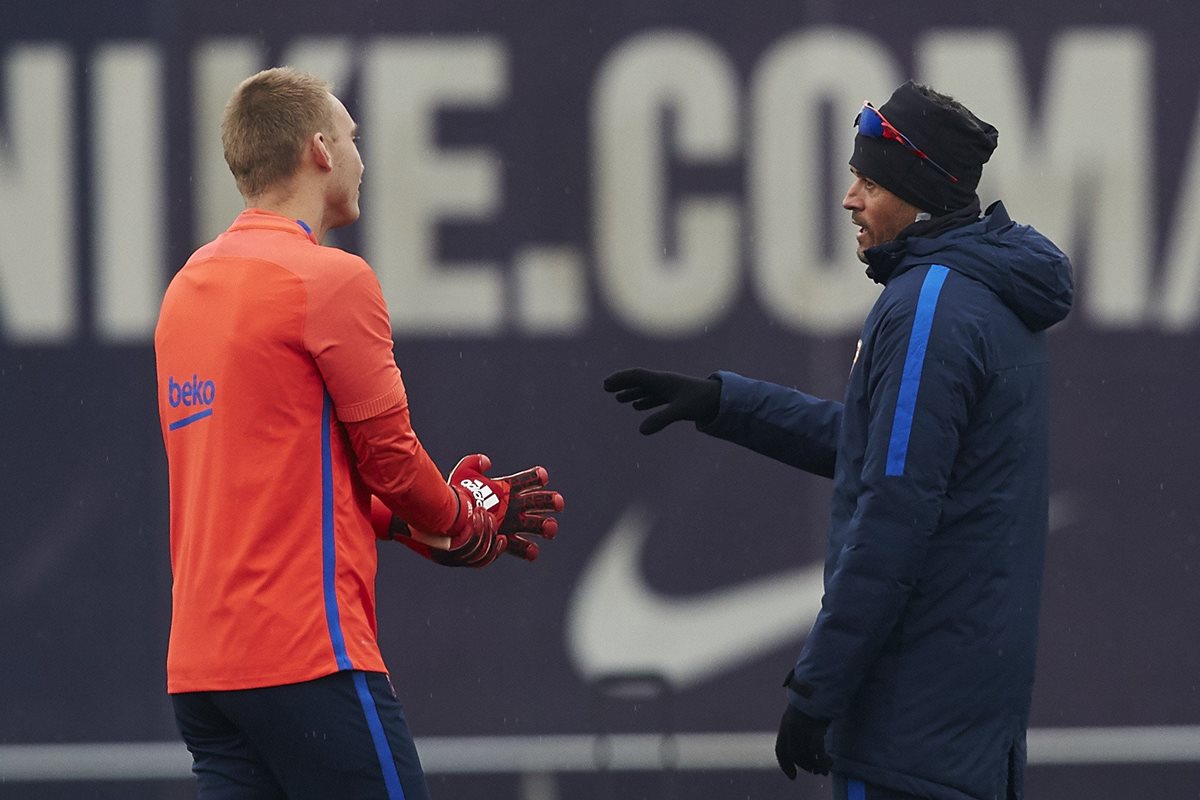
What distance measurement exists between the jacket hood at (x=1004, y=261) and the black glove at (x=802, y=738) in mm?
784

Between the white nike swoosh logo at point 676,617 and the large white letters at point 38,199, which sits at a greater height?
the large white letters at point 38,199

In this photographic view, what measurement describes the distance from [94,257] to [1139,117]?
3124 millimetres

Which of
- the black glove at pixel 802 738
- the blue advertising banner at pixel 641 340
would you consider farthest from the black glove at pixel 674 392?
the blue advertising banner at pixel 641 340

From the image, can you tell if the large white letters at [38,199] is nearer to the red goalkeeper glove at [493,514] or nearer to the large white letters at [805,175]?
the large white letters at [805,175]

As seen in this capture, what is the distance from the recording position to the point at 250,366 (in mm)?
2557

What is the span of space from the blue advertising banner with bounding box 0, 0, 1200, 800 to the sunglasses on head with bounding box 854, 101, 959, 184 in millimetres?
1752

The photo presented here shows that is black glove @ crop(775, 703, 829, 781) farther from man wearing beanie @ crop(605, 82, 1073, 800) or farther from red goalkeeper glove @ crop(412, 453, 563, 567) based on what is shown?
red goalkeeper glove @ crop(412, 453, 563, 567)

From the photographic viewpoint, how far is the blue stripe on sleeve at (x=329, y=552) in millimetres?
2582

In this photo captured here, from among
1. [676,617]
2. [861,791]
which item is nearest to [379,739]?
[861,791]

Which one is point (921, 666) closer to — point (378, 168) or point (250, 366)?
point (250, 366)

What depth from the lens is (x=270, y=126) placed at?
272 centimetres

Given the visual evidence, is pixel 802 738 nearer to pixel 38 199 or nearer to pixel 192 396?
pixel 192 396

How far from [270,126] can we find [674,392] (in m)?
1.02

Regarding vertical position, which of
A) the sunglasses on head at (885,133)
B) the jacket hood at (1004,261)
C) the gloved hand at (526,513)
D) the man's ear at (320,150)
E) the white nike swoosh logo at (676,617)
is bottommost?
the white nike swoosh logo at (676,617)
